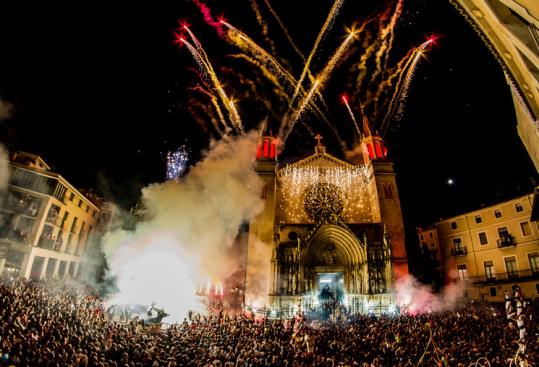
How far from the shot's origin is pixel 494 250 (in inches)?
1090

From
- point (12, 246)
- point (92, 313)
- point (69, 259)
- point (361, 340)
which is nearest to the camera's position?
point (361, 340)

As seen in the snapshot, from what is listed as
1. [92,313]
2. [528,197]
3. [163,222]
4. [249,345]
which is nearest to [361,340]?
[249,345]

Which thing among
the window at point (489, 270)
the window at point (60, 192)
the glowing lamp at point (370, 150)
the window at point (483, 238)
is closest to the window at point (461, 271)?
the window at point (489, 270)

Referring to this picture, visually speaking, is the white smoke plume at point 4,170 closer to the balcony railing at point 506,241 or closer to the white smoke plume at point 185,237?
the white smoke plume at point 185,237

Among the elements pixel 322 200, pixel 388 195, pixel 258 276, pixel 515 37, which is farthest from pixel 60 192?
pixel 515 37

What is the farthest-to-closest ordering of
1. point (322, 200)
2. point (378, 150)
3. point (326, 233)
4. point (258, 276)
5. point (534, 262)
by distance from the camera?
point (378, 150), point (322, 200), point (534, 262), point (326, 233), point (258, 276)

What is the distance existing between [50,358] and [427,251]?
1465 inches

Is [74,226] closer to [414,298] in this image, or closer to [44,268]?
[44,268]

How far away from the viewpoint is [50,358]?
737cm

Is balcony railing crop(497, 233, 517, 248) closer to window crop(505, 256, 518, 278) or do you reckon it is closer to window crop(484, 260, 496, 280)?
window crop(505, 256, 518, 278)

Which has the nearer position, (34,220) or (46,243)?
(34,220)

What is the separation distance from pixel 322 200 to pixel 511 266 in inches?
721

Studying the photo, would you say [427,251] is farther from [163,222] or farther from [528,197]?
[163,222]

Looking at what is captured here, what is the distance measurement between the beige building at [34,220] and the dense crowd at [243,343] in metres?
14.5
